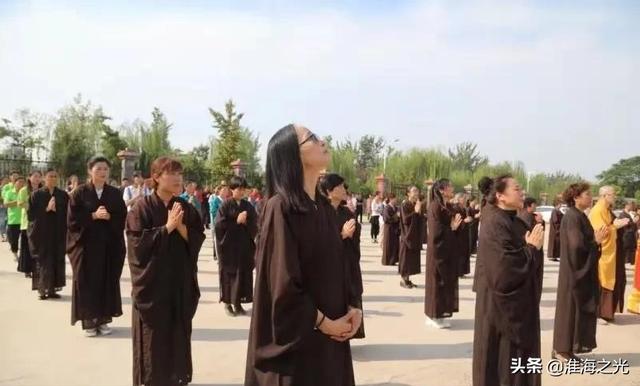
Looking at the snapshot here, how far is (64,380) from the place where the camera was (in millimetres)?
4816

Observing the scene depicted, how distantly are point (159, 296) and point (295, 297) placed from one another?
7.67 ft

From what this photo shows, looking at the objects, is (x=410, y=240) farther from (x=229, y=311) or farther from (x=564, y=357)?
(x=564, y=357)

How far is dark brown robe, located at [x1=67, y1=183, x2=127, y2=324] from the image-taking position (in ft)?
20.1

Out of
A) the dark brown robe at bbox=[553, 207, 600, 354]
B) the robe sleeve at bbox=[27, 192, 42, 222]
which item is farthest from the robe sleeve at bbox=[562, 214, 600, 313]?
the robe sleeve at bbox=[27, 192, 42, 222]

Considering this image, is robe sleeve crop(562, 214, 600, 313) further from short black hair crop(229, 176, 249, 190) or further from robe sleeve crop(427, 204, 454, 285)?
short black hair crop(229, 176, 249, 190)

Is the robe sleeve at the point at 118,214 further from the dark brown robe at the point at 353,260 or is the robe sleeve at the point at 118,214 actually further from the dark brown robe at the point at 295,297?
the dark brown robe at the point at 295,297

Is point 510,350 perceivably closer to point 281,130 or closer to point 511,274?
point 511,274

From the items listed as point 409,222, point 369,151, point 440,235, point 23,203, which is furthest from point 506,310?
point 369,151

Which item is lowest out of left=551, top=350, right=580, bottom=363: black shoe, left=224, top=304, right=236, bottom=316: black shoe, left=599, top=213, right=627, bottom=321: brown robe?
left=224, top=304, right=236, bottom=316: black shoe

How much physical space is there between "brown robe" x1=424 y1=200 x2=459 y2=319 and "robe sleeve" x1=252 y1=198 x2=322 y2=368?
508cm

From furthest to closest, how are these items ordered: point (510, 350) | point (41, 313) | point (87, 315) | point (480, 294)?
point (41, 313)
point (87, 315)
point (480, 294)
point (510, 350)

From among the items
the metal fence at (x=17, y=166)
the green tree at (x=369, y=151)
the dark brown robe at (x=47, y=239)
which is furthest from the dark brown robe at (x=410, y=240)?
the green tree at (x=369, y=151)

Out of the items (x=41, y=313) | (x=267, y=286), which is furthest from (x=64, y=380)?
(x=267, y=286)

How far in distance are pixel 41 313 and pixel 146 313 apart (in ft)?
12.5
